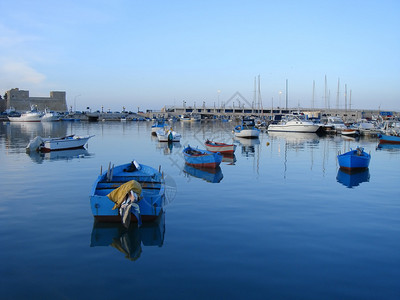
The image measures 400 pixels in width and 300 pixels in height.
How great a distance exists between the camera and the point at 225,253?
1095 centimetres

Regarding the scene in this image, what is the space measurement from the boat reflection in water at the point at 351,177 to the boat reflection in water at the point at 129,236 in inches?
535

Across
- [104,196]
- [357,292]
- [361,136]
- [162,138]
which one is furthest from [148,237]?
[361,136]

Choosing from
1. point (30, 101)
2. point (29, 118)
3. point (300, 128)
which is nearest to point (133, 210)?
point (300, 128)

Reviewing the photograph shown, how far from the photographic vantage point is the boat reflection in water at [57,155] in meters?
32.9

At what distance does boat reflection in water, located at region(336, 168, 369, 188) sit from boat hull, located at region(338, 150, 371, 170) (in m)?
0.36

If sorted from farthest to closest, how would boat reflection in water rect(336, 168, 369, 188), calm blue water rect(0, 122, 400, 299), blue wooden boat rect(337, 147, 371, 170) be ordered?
blue wooden boat rect(337, 147, 371, 170) → boat reflection in water rect(336, 168, 369, 188) → calm blue water rect(0, 122, 400, 299)

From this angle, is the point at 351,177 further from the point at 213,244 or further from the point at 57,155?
the point at 57,155

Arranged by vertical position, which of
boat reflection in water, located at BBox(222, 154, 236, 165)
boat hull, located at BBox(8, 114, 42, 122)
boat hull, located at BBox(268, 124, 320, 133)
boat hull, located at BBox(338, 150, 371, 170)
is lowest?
boat reflection in water, located at BBox(222, 154, 236, 165)

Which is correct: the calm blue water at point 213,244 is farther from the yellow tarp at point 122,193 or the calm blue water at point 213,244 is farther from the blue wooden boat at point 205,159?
the blue wooden boat at point 205,159

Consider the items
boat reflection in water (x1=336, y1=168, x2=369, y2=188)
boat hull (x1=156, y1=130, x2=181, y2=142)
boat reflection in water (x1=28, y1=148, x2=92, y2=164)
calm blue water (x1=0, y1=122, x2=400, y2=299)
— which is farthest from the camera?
boat hull (x1=156, y1=130, x2=181, y2=142)

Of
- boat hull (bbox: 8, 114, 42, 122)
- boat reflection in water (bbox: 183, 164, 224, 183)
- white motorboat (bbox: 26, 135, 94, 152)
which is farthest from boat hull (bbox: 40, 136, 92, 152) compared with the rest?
boat hull (bbox: 8, 114, 42, 122)

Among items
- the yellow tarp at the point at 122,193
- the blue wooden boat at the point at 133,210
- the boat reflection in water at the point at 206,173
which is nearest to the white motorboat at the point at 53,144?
the boat reflection in water at the point at 206,173

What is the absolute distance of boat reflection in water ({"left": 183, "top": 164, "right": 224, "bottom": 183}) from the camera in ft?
78.2

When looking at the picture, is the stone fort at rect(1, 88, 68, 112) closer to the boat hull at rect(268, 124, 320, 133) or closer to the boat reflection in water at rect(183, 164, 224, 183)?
the boat hull at rect(268, 124, 320, 133)
